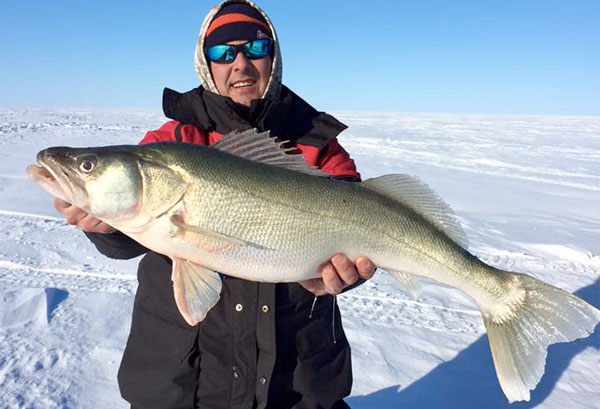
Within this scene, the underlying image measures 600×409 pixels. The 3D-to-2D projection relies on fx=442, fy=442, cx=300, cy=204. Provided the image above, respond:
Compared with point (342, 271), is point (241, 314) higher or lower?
lower

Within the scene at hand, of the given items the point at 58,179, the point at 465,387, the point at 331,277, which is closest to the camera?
the point at 58,179

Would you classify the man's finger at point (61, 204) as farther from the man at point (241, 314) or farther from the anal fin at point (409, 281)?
the anal fin at point (409, 281)

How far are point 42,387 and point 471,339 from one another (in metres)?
3.24

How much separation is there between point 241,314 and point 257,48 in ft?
5.01

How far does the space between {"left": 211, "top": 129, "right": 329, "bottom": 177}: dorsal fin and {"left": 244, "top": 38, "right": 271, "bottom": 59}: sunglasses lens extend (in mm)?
747

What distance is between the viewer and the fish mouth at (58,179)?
189 cm

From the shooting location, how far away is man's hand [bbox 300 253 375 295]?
2.11m

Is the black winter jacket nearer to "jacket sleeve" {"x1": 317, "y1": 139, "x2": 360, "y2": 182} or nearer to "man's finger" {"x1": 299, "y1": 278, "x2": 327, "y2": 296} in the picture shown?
"man's finger" {"x1": 299, "y1": 278, "x2": 327, "y2": 296}

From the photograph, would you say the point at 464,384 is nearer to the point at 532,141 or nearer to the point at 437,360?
the point at 437,360

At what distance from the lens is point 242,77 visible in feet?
8.38

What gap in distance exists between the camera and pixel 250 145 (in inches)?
82.1

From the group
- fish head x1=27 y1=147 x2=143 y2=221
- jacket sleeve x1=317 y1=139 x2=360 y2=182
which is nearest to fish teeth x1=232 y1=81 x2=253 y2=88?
jacket sleeve x1=317 y1=139 x2=360 y2=182

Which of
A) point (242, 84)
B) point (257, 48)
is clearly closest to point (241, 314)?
point (242, 84)

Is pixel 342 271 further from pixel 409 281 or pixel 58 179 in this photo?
pixel 58 179
